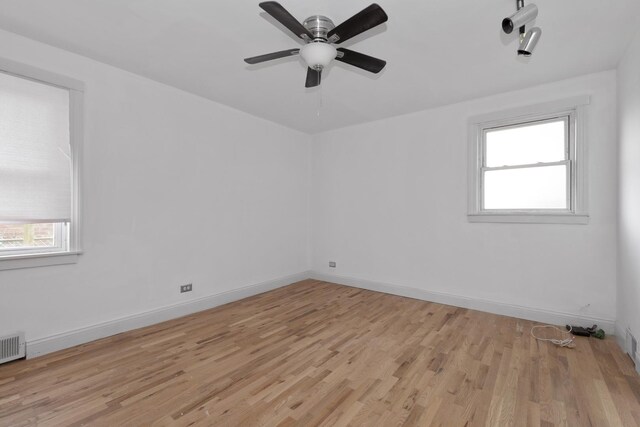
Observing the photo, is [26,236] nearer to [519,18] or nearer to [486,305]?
[519,18]

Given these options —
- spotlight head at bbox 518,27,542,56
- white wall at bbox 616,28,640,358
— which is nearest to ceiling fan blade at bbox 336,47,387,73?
spotlight head at bbox 518,27,542,56

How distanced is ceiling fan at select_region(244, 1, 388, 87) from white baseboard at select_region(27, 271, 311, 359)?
2.95 metres

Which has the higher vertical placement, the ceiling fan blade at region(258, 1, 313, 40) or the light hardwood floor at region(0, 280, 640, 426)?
the ceiling fan blade at region(258, 1, 313, 40)

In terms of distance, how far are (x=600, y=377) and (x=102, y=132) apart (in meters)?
5.02

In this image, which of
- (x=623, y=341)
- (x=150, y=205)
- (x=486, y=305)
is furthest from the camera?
(x=486, y=305)

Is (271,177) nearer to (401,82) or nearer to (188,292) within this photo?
(188,292)

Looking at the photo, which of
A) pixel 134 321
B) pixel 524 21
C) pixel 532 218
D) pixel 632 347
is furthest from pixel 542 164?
pixel 134 321

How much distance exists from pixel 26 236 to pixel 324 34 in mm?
3182

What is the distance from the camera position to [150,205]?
3482mm

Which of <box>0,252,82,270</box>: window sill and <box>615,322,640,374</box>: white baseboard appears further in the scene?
<box>0,252,82,270</box>: window sill

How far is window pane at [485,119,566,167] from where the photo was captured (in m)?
3.57

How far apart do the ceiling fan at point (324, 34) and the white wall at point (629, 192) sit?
2286 millimetres

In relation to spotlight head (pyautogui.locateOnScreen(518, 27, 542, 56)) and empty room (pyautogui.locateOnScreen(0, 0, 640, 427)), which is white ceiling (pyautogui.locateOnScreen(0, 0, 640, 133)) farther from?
spotlight head (pyautogui.locateOnScreen(518, 27, 542, 56))

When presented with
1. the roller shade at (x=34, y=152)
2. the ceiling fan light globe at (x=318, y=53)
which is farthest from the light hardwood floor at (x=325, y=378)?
the ceiling fan light globe at (x=318, y=53)
